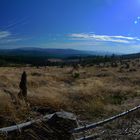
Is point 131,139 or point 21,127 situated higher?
point 21,127

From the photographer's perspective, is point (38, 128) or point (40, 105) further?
point (40, 105)

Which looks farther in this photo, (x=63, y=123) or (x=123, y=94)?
A: (x=123, y=94)

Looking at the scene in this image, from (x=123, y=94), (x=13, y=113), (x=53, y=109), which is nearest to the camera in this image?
(x=13, y=113)

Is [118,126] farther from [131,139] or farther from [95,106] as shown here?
[95,106]

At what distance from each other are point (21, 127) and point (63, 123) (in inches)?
36.2

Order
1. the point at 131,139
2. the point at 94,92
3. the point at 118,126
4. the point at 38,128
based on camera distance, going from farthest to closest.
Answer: the point at 94,92, the point at 118,126, the point at 131,139, the point at 38,128

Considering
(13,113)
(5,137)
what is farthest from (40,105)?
(5,137)

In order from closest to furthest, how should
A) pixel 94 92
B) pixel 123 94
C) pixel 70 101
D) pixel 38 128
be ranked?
pixel 38 128, pixel 70 101, pixel 94 92, pixel 123 94

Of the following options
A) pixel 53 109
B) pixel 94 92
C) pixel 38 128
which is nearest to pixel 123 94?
pixel 94 92

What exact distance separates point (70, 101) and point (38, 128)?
16.2 feet

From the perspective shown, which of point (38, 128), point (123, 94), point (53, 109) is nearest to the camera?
point (38, 128)

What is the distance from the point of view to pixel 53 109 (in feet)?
35.6

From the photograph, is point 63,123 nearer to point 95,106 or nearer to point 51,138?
point 51,138

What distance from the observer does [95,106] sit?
11430mm
